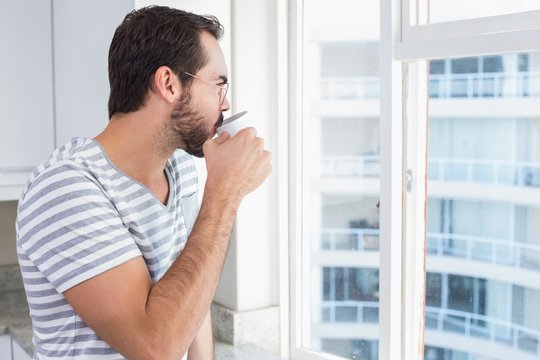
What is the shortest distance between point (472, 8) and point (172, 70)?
67 centimetres

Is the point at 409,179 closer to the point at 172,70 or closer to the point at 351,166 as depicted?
the point at 351,166

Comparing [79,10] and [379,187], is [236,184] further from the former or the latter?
[79,10]

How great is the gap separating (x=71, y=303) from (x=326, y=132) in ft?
3.54

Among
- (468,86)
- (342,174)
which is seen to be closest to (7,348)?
(342,174)

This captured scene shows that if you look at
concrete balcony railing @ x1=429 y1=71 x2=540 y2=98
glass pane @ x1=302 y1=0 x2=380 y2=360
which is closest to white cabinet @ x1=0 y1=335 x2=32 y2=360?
glass pane @ x1=302 y1=0 x2=380 y2=360

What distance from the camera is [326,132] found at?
2141mm

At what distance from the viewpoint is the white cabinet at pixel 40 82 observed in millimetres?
2453

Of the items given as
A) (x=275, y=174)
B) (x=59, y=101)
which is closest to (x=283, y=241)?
(x=275, y=174)

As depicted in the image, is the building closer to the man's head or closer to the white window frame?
the white window frame

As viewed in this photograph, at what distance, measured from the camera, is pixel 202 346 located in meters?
1.61

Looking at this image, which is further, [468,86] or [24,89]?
[24,89]

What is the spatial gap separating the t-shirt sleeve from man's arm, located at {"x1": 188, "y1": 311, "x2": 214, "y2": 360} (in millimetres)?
407

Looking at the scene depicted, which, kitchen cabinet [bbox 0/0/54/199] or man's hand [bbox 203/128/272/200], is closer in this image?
man's hand [bbox 203/128/272/200]

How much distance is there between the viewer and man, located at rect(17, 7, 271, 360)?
1.22 m
